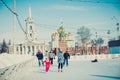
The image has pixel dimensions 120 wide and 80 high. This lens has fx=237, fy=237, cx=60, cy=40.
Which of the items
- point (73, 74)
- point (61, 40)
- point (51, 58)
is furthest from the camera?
point (61, 40)

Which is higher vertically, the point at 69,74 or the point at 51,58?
the point at 51,58

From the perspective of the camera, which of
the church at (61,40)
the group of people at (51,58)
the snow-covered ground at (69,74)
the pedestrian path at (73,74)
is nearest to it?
the snow-covered ground at (69,74)

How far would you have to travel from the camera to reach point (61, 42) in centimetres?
8994

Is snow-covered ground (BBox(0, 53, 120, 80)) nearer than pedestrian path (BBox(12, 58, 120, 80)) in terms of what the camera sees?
Yes

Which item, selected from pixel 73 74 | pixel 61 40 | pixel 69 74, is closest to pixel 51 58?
pixel 69 74

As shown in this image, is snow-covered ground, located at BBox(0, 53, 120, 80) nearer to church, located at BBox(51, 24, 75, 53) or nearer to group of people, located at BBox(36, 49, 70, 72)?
group of people, located at BBox(36, 49, 70, 72)

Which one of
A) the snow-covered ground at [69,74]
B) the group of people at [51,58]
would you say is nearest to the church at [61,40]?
the group of people at [51,58]

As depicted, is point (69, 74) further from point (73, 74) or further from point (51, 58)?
point (51, 58)

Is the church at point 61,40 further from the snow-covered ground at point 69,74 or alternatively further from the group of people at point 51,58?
the snow-covered ground at point 69,74

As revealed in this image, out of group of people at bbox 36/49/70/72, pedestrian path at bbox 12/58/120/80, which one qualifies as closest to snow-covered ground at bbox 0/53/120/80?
pedestrian path at bbox 12/58/120/80

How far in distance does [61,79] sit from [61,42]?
77.0 meters

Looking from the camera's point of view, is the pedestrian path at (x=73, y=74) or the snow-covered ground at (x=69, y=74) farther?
the pedestrian path at (x=73, y=74)

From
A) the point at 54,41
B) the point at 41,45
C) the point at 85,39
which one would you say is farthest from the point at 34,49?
the point at 85,39

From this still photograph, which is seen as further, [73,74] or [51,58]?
[51,58]
